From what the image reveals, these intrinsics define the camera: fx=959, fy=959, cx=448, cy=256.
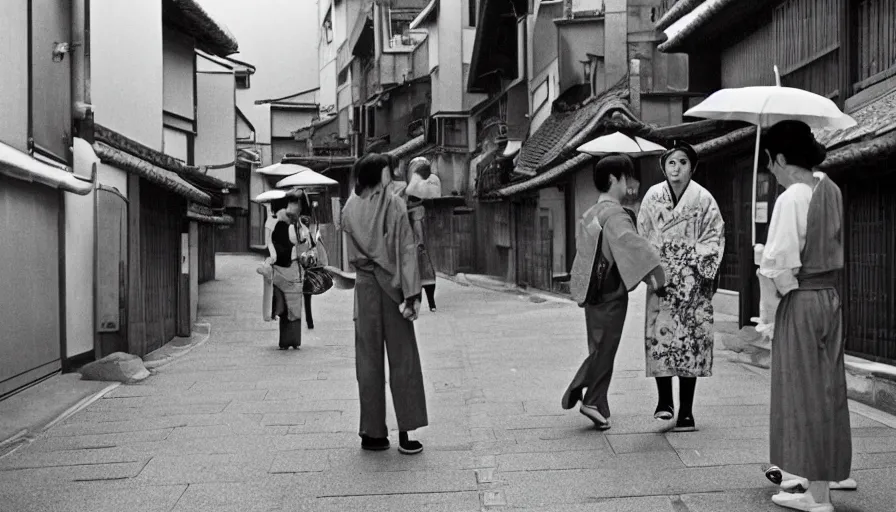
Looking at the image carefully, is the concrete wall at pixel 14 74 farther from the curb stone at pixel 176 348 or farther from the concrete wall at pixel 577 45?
the concrete wall at pixel 577 45

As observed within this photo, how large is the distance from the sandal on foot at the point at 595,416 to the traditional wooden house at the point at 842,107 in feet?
6.45

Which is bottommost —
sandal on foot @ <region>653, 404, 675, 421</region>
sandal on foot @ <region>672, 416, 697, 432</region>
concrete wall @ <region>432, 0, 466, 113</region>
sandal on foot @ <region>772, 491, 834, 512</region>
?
sandal on foot @ <region>772, 491, 834, 512</region>

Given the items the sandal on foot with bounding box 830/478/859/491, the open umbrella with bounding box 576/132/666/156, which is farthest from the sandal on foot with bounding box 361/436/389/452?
the open umbrella with bounding box 576/132/666/156

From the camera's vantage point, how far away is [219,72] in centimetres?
2039

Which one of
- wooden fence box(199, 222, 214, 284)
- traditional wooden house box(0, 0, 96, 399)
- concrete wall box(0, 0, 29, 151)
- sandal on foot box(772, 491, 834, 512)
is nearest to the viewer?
sandal on foot box(772, 491, 834, 512)

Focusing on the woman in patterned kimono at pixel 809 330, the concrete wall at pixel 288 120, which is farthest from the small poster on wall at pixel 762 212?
the concrete wall at pixel 288 120

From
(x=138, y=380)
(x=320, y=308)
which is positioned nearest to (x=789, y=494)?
(x=138, y=380)

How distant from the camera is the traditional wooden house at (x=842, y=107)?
8742 mm

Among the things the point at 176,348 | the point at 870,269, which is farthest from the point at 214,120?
the point at 870,269

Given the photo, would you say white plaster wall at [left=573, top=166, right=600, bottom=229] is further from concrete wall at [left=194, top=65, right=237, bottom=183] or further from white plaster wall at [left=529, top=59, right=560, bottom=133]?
concrete wall at [left=194, top=65, right=237, bottom=183]

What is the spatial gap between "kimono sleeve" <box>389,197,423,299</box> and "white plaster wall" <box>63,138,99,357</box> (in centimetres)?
515

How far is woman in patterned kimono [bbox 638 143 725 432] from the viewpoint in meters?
6.59

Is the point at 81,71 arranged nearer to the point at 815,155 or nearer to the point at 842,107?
the point at 842,107

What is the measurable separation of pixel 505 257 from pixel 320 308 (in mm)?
8382
